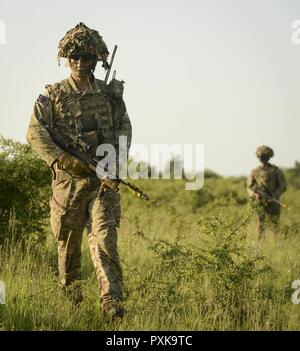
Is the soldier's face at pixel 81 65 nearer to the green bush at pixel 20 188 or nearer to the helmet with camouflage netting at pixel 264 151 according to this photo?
the green bush at pixel 20 188

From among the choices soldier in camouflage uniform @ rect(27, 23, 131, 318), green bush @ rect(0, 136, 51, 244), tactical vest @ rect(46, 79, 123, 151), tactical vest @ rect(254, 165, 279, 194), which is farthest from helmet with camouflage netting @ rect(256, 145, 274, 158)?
tactical vest @ rect(46, 79, 123, 151)

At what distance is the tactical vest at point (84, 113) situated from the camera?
665 centimetres

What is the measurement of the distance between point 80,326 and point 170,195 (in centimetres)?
1456

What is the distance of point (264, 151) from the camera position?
14000 millimetres

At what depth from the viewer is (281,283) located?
823 centimetres

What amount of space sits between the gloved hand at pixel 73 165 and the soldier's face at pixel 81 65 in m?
0.77

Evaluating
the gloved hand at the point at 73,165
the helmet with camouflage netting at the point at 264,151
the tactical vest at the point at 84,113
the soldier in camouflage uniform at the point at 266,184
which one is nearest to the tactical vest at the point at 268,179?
the soldier in camouflage uniform at the point at 266,184

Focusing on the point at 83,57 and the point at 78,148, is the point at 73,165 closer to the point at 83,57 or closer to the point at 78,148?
the point at 78,148

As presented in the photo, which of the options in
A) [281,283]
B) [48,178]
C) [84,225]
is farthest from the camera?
[48,178]

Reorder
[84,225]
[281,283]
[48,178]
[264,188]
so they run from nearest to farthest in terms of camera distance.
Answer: [84,225]
[281,283]
[48,178]
[264,188]

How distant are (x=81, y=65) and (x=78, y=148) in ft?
2.52
